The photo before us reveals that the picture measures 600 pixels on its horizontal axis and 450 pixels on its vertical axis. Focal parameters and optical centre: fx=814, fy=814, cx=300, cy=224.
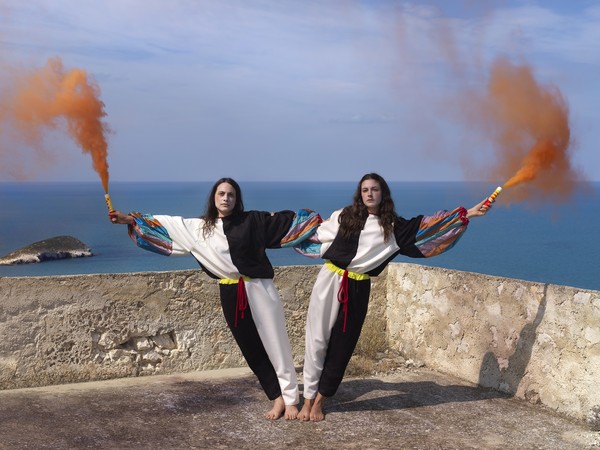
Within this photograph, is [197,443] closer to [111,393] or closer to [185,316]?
[111,393]

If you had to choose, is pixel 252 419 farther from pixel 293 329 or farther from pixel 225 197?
pixel 293 329

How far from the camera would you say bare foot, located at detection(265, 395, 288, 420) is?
5445mm

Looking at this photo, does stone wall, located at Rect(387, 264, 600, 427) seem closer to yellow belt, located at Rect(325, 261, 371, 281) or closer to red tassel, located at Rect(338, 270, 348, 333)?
yellow belt, located at Rect(325, 261, 371, 281)

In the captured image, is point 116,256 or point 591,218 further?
point 591,218

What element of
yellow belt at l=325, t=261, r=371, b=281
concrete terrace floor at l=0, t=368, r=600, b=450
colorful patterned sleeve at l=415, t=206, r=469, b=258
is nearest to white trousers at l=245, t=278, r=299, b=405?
concrete terrace floor at l=0, t=368, r=600, b=450

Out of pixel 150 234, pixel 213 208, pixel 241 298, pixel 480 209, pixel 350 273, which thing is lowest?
pixel 241 298

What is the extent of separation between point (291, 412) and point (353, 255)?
114cm

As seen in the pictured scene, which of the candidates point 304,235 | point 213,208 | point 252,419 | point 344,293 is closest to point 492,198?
point 344,293

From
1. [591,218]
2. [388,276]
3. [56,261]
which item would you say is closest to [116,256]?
[56,261]

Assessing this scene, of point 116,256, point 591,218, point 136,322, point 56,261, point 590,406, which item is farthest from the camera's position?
point 591,218

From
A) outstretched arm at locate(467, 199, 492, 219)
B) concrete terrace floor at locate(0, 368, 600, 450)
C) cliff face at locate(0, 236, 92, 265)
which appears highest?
outstretched arm at locate(467, 199, 492, 219)

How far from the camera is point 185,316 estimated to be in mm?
6613

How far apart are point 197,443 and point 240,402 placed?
899mm

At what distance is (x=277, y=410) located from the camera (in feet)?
18.0
